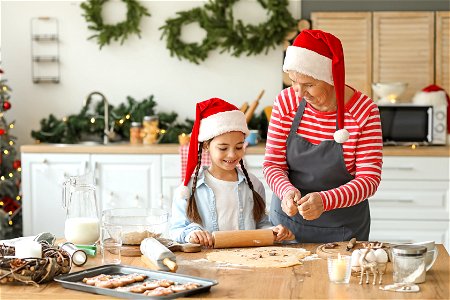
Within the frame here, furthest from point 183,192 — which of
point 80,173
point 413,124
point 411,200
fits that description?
point 413,124

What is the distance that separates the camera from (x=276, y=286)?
2.47m

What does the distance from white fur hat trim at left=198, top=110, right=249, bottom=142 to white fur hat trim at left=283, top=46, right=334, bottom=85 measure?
30 cm

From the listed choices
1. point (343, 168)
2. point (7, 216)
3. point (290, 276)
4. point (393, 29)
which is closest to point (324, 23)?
point (393, 29)

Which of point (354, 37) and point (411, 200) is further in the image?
point (354, 37)

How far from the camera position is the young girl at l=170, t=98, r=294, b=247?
3240mm

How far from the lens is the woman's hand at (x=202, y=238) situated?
298 cm

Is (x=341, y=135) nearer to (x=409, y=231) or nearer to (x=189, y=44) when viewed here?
(x=409, y=231)

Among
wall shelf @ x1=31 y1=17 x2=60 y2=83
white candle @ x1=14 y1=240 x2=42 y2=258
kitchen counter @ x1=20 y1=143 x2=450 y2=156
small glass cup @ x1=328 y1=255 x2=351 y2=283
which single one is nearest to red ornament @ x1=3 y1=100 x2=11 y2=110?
kitchen counter @ x1=20 y1=143 x2=450 y2=156

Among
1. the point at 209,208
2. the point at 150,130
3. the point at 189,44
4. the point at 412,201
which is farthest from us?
the point at 189,44

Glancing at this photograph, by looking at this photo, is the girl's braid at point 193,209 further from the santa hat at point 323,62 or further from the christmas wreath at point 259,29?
the christmas wreath at point 259,29

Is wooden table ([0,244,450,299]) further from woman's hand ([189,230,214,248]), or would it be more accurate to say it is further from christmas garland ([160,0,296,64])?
A: christmas garland ([160,0,296,64])

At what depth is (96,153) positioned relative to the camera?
557 centimetres

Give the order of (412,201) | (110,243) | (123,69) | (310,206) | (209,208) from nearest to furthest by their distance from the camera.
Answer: (110,243) < (310,206) < (209,208) < (412,201) < (123,69)

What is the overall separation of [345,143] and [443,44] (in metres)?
2.95
